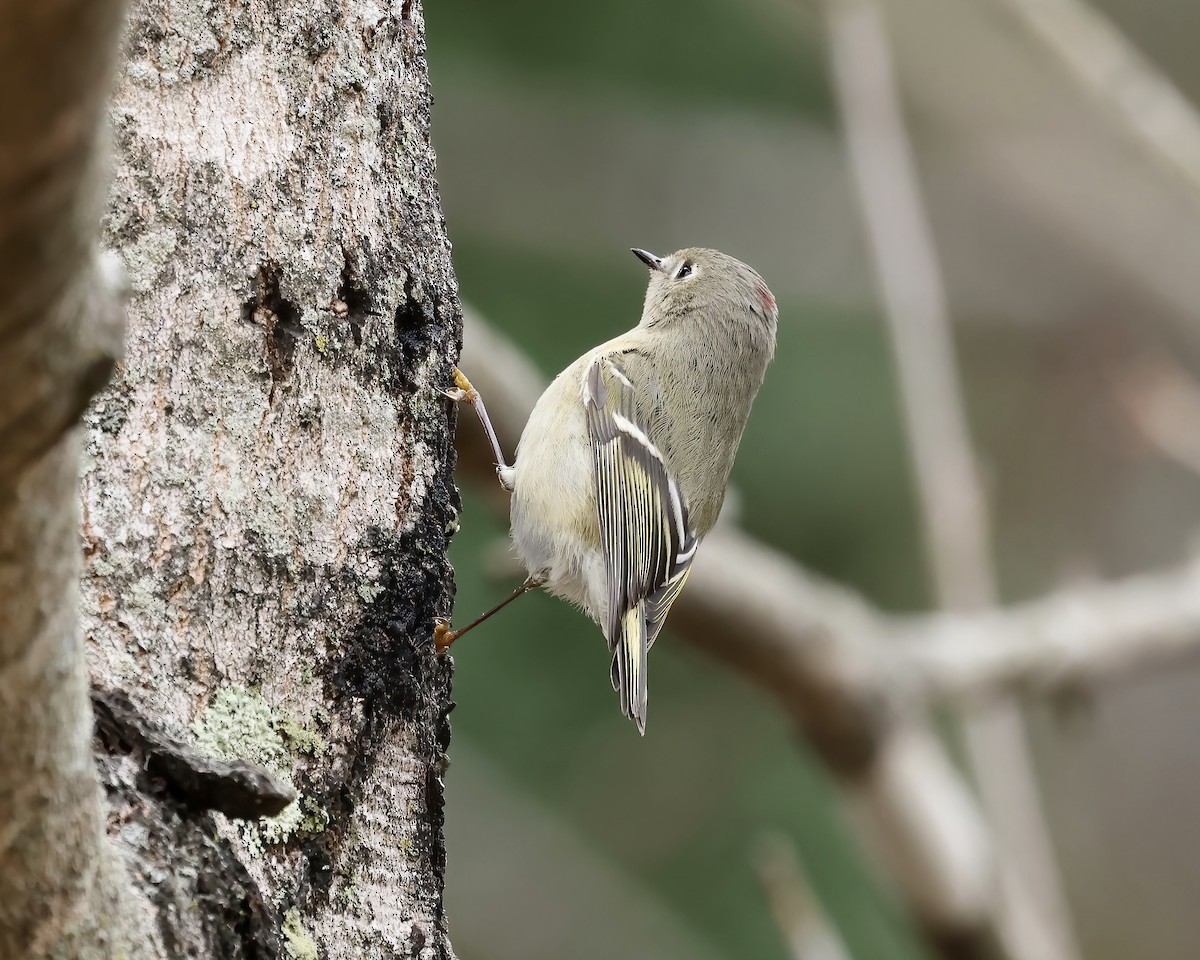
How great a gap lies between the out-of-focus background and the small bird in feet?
7.63

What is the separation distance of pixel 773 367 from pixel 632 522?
12.6 feet

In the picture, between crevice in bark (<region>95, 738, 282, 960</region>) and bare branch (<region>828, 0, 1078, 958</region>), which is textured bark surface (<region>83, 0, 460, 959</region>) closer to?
crevice in bark (<region>95, 738, 282, 960</region>)

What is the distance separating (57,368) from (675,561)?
2213 mm

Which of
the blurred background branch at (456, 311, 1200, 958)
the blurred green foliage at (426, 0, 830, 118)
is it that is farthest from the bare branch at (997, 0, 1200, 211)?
the blurred green foliage at (426, 0, 830, 118)

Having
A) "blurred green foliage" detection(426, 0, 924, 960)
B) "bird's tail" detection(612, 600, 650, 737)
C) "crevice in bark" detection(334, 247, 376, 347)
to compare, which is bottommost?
"blurred green foliage" detection(426, 0, 924, 960)

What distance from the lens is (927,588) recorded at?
23.6ft

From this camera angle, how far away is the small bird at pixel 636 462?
270 centimetres

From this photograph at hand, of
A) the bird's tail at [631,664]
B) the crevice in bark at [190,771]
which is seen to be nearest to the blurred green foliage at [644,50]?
the bird's tail at [631,664]

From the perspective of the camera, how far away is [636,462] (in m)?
2.89

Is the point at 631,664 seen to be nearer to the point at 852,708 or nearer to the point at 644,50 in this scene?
the point at 852,708

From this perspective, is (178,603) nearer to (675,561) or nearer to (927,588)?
(675,561)

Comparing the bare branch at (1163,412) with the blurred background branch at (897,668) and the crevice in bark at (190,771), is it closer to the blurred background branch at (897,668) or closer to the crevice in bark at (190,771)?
the blurred background branch at (897,668)

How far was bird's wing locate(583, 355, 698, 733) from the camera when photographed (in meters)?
2.62

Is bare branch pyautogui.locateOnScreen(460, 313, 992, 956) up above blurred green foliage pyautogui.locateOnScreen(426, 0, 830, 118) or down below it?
below
